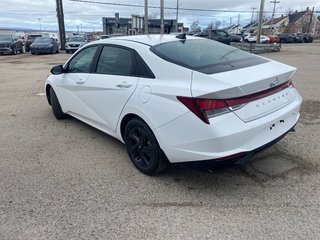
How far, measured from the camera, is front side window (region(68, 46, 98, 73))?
175 inches

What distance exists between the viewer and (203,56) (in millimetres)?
3465

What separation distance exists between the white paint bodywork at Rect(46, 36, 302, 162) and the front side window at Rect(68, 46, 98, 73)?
2.69 ft

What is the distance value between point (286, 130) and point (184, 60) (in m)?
1.37

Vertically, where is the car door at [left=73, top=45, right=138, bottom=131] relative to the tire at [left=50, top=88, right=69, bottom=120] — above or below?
above

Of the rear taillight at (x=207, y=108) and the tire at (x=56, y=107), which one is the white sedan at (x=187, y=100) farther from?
the tire at (x=56, y=107)

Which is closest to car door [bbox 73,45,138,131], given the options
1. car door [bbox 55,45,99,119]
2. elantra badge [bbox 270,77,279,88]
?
car door [bbox 55,45,99,119]

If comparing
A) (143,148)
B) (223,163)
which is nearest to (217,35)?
(143,148)

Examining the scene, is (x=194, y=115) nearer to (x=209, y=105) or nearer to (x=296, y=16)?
(x=209, y=105)

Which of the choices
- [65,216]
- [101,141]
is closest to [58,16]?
[101,141]

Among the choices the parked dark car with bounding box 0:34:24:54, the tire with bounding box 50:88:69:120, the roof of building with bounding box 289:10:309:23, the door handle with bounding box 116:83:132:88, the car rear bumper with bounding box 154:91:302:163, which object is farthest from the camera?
the roof of building with bounding box 289:10:309:23

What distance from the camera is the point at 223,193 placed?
3.13 m

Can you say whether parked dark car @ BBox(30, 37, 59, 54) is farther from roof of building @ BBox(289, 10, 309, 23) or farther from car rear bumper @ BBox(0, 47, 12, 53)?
roof of building @ BBox(289, 10, 309, 23)

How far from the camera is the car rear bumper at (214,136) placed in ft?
8.84

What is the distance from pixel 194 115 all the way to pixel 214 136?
0.88 feet
